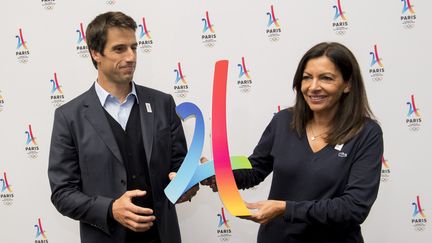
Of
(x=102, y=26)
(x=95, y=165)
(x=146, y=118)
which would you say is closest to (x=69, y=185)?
(x=95, y=165)

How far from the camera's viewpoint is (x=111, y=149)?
1580 mm

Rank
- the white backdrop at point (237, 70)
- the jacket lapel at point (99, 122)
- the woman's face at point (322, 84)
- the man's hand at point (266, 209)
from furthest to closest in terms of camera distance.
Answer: the white backdrop at point (237, 70), the jacket lapel at point (99, 122), the woman's face at point (322, 84), the man's hand at point (266, 209)

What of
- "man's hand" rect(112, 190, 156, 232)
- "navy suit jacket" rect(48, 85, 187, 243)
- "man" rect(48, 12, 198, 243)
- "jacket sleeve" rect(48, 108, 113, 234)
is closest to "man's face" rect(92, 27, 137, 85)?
"man" rect(48, 12, 198, 243)

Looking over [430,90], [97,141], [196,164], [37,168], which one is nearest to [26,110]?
[37,168]

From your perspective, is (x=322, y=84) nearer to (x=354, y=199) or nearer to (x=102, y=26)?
(x=354, y=199)

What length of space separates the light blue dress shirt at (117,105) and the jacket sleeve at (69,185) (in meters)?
0.16

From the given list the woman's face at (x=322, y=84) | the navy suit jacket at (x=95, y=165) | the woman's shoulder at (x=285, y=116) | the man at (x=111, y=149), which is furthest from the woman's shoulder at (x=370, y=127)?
the navy suit jacket at (x=95, y=165)

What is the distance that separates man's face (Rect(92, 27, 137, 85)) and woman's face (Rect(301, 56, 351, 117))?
0.69m

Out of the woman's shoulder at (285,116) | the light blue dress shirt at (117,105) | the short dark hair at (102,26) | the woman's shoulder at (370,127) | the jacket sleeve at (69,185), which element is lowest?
the jacket sleeve at (69,185)

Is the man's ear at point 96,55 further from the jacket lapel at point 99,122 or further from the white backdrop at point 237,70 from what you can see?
the white backdrop at point 237,70

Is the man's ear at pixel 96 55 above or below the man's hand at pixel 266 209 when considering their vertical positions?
above

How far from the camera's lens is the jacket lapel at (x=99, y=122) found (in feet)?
5.19

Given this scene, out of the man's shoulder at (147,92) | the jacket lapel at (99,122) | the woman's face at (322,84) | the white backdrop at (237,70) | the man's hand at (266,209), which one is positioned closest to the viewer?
the man's hand at (266,209)

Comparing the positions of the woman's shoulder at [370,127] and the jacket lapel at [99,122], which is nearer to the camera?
the woman's shoulder at [370,127]
